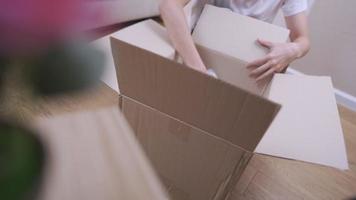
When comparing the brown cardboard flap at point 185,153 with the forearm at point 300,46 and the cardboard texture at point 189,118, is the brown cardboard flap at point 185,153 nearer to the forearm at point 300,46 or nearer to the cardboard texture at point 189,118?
the cardboard texture at point 189,118

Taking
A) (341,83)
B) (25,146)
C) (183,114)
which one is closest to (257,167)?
(183,114)

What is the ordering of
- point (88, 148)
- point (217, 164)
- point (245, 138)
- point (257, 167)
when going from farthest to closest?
point (257, 167)
point (217, 164)
point (245, 138)
point (88, 148)

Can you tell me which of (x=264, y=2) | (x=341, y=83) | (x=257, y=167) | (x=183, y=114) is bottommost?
(x=257, y=167)

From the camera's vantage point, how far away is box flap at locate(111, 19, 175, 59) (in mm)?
955

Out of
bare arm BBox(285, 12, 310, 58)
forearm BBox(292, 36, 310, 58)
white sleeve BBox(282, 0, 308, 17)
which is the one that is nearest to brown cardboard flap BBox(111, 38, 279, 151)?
forearm BBox(292, 36, 310, 58)

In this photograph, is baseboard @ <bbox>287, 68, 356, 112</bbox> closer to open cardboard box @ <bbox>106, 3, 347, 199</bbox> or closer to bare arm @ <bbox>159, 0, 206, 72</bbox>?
open cardboard box @ <bbox>106, 3, 347, 199</bbox>

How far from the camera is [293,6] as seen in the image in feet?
4.02

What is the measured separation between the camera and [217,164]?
0.74m

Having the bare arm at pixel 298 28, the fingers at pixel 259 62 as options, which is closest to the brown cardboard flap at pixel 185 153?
the fingers at pixel 259 62

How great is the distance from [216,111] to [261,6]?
28.3 inches

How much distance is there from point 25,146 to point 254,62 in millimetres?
840

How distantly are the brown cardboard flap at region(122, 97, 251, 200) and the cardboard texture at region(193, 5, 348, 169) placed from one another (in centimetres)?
9

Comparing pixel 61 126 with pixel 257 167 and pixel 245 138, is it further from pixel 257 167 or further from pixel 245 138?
pixel 257 167

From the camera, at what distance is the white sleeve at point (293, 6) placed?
1.22 m
